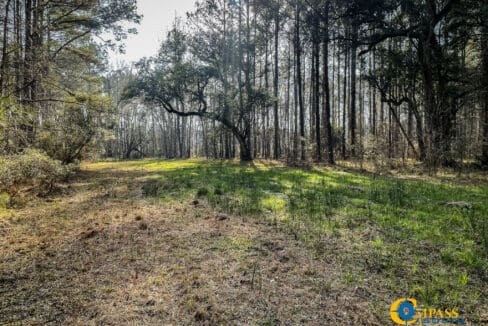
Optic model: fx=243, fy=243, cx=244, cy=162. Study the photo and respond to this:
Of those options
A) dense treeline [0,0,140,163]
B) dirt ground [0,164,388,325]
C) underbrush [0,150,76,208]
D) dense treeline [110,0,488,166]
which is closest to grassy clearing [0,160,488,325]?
dirt ground [0,164,388,325]

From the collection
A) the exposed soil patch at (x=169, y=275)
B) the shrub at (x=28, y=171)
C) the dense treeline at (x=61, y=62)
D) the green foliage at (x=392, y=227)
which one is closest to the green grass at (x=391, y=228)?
the green foliage at (x=392, y=227)

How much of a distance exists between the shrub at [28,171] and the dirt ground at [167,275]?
95 cm

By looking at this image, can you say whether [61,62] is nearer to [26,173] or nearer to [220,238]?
[26,173]

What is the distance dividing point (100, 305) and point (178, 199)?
13.2 feet

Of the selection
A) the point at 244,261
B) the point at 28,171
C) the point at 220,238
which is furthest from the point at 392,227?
the point at 28,171

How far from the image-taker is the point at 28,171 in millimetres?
5746

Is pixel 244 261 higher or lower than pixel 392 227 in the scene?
lower

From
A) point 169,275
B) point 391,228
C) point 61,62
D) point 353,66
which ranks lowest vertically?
point 169,275

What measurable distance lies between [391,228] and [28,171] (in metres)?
7.80

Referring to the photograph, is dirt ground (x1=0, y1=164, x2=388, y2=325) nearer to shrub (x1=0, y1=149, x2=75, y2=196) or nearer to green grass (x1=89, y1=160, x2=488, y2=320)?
green grass (x1=89, y1=160, x2=488, y2=320)

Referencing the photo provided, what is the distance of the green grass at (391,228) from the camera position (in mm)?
2594

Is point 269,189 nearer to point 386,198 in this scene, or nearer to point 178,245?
point 386,198

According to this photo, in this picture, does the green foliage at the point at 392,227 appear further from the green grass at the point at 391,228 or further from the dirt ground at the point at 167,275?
the dirt ground at the point at 167,275

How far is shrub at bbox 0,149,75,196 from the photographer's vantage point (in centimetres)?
502
